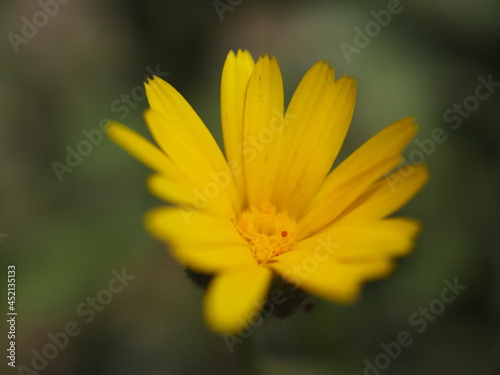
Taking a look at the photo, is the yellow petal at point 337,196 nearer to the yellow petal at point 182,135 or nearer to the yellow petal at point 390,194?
the yellow petal at point 390,194

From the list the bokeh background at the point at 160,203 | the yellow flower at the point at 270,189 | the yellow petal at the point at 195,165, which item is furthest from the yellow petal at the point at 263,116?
the bokeh background at the point at 160,203

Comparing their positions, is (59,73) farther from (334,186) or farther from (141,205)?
(334,186)

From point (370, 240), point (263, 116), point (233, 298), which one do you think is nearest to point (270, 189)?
point (263, 116)

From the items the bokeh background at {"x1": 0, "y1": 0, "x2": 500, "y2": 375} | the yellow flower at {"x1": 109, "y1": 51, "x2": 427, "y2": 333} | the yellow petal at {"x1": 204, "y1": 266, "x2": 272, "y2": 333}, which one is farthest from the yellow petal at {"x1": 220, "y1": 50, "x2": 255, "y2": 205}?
the bokeh background at {"x1": 0, "y1": 0, "x2": 500, "y2": 375}

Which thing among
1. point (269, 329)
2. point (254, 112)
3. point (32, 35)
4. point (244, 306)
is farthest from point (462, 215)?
point (32, 35)

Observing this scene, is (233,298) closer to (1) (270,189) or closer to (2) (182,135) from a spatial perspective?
(2) (182,135)

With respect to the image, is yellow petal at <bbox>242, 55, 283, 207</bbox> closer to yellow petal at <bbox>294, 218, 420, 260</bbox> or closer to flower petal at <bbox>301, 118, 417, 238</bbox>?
flower petal at <bbox>301, 118, 417, 238</bbox>
